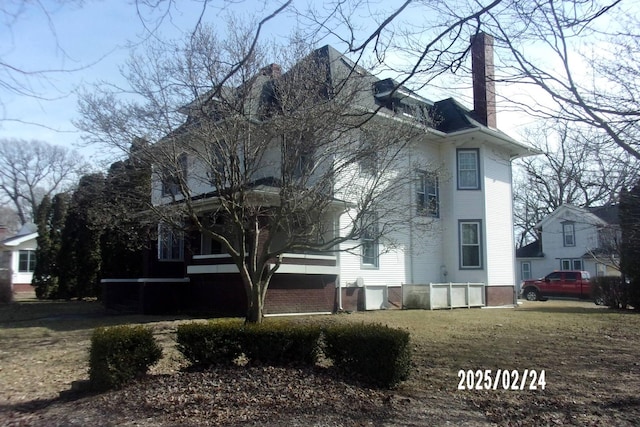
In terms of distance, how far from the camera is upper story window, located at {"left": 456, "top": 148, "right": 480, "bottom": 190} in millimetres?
21891

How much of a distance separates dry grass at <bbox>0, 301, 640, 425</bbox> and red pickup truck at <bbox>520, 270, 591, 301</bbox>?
17389 millimetres

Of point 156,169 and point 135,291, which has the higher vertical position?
point 156,169

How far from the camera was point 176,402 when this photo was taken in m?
6.29

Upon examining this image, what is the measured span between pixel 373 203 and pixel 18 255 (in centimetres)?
3614

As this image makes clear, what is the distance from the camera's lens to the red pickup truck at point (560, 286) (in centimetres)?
3256

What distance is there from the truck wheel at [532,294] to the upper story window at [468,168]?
14569mm

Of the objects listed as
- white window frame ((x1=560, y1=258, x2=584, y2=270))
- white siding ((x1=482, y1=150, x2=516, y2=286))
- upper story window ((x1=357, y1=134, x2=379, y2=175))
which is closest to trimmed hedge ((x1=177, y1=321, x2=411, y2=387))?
upper story window ((x1=357, y1=134, x2=379, y2=175))

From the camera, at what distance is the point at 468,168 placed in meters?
22.0

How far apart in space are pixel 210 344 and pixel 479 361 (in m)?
4.35

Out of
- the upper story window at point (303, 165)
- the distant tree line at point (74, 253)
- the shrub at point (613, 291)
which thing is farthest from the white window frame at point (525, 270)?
the upper story window at point (303, 165)

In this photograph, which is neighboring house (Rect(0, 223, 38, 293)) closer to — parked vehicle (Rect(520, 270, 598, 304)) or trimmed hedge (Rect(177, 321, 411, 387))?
parked vehicle (Rect(520, 270, 598, 304))

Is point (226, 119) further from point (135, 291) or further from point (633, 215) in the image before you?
point (135, 291)

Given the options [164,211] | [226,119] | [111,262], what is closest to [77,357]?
[164,211]
